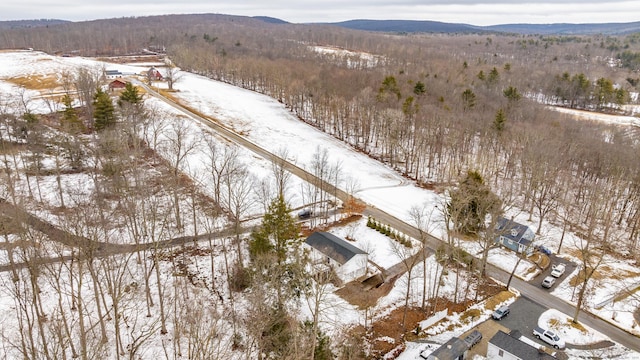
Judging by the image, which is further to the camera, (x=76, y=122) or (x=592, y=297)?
(x=76, y=122)

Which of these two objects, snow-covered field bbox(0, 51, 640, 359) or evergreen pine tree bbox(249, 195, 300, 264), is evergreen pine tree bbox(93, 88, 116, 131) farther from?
evergreen pine tree bbox(249, 195, 300, 264)

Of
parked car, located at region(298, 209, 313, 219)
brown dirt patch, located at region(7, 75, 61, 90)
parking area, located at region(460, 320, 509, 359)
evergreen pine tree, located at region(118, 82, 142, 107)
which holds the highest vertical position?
evergreen pine tree, located at region(118, 82, 142, 107)

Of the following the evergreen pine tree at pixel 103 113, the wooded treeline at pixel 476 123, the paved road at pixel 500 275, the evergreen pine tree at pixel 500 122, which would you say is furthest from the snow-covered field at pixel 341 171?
the evergreen pine tree at pixel 500 122

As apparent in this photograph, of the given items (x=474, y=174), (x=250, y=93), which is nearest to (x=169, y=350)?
(x=474, y=174)

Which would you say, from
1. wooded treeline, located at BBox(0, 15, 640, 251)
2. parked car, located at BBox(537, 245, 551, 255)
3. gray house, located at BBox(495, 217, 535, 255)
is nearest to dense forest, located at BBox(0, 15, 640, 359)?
wooded treeline, located at BBox(0, 15, 640, 251)

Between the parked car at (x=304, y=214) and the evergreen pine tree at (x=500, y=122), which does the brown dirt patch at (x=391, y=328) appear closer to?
the parked car at (x=304, y=214)

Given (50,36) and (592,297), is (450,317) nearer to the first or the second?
(592,297)
